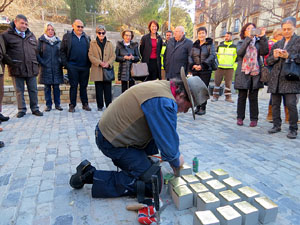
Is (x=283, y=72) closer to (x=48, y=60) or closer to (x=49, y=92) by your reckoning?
(x=48, y=60)

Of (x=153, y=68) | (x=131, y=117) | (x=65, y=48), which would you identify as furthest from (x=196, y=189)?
(x=65, y=48)

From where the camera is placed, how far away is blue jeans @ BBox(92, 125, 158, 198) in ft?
7.03

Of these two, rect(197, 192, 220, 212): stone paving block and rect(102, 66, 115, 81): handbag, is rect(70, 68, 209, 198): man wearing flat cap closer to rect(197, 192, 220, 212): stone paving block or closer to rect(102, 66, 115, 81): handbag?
rect(197, 192, 220, 212): stone paving block

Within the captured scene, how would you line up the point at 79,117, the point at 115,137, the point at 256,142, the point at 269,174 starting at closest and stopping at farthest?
the point at 115,137, the point at 269,174, the point at 256,142, the point at 79,117

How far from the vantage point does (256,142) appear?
147 inches

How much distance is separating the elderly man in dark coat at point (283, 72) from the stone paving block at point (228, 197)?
2.51 m

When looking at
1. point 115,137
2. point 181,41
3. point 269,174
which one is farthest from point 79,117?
point 269,174

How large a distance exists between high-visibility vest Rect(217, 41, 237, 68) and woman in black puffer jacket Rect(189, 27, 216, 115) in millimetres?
1588

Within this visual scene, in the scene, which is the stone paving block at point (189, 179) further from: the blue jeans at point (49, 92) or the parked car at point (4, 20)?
the parked car at point (4, 20)

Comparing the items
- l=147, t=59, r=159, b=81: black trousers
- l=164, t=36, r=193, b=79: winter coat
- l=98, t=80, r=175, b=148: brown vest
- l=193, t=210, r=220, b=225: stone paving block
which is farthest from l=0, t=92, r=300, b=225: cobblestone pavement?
l=147, t=59, r=159, b=81: black trousers

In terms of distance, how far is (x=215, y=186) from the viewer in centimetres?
211

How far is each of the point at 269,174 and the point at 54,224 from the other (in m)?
2.28

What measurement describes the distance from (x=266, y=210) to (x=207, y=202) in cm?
45

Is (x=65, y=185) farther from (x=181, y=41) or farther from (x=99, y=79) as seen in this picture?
(x=181, y=41)
